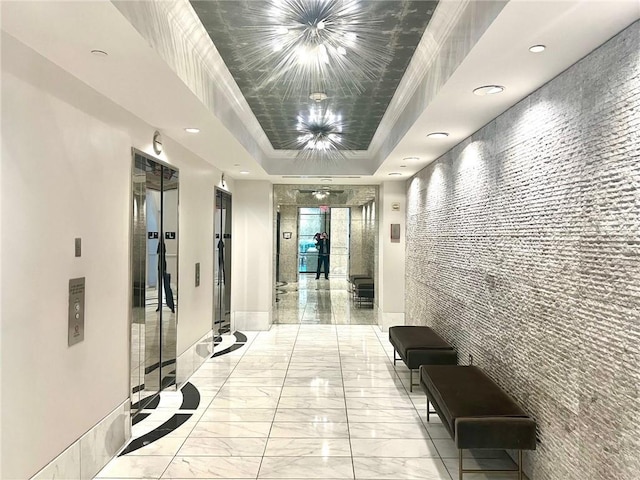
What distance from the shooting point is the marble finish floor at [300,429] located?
3.83 meters

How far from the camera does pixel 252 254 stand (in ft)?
32.1

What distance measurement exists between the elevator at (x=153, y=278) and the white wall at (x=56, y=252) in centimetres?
25

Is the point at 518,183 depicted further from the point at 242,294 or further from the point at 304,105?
the point at 242,294

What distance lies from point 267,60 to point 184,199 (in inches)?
101

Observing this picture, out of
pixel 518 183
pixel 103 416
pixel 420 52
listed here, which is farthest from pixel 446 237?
pixel 103 416

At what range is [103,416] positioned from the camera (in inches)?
151

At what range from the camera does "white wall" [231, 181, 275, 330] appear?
973 centimetres

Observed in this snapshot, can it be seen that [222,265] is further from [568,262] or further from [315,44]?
[568,262]

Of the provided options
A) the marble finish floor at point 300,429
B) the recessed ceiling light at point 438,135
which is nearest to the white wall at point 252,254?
the marble finish floor at point 300,429

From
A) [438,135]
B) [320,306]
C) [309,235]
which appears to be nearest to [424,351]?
[438,135]

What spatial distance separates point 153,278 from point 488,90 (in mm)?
Result: 4051

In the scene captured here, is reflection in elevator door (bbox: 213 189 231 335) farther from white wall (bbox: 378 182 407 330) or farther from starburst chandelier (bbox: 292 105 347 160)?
white wall (bbox: 378 182 407 330)

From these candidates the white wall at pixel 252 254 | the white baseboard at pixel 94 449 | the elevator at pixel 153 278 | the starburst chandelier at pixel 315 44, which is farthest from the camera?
the white wall at pixel 252 254

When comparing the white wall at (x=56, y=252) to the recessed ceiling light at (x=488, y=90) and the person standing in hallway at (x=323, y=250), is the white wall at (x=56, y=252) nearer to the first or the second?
the recessed ceiling light at (x=488, y=90)
